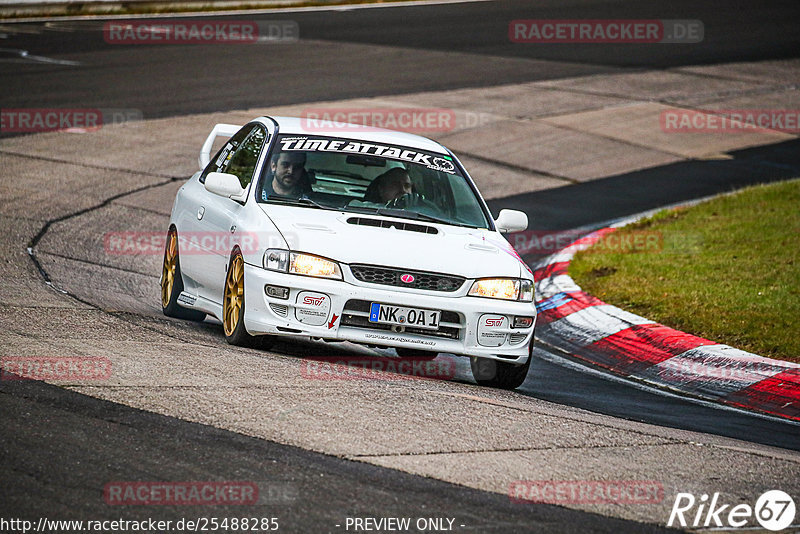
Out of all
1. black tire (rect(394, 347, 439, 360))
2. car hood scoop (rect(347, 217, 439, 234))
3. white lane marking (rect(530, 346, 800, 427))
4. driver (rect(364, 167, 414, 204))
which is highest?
driver (rect(364, 167, 414, 204))

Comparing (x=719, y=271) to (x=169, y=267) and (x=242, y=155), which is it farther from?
(x=169, y=267)

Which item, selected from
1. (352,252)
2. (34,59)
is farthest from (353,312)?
(34,59)

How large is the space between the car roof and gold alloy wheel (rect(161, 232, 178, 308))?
1216 mm

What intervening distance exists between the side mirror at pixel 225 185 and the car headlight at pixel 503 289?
6.09ft

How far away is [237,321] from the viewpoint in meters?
7.97

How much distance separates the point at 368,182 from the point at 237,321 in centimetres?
176

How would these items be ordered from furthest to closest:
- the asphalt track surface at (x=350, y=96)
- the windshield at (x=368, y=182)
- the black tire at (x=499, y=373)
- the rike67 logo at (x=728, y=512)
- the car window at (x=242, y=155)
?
the car window at (x=242, y=155), the windshield at (x=368, y=182), the black tire at (x=499, y=373), the rike67 logo at (x=728, y=512), the asphalt track surface at (x=350, y=96)

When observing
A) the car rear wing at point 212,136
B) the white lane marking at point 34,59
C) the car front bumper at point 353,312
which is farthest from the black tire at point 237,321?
the white lane marking at point 34,59

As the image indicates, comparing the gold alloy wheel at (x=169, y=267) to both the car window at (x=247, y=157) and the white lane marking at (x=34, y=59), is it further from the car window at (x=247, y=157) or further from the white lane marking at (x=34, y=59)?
the white lane marking at (x=34, y=59)

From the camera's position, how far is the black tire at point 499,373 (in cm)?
816

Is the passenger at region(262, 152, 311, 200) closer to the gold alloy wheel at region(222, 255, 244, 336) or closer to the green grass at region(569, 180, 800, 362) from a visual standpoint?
the gold alloy wheel at region(222, 255, 244, 336)

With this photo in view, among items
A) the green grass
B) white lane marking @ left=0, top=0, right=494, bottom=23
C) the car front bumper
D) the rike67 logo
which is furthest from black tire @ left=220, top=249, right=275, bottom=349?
white lane marking @ left=0, top=0, right=494, bottom=23

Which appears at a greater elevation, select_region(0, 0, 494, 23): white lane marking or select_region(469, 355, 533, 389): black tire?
select_region(0, 0, 494, 23): white lane marking

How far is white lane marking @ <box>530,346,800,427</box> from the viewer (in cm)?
818
